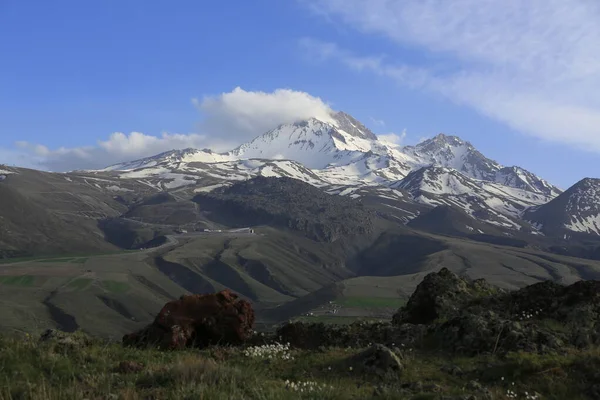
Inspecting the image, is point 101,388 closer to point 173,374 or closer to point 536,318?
point 173,374

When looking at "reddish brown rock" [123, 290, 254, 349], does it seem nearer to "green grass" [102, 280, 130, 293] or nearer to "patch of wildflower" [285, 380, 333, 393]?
"patch of wildflower" [285, 380, 333, 393]

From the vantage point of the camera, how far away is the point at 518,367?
13086mm

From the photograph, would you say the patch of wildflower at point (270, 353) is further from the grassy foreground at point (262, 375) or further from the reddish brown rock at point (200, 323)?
the reddish brown rock at point (200, 323)

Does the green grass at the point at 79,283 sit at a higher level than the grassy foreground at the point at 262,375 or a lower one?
lower

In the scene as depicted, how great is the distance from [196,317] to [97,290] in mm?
170915

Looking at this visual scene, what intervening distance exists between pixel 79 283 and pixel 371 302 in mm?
105494

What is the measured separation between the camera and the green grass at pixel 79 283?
6949 inches

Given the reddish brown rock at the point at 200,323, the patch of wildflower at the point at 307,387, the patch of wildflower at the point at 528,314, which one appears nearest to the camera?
the patch of wildflower at the point at 307,387

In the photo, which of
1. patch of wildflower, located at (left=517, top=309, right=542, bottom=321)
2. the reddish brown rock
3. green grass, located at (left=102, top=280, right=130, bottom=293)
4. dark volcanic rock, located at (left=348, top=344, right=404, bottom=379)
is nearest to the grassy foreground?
dark volcanic rock, located at (left=348, top=344, right=404, bottom=379)

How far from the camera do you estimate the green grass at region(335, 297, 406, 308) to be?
182750 millimetres

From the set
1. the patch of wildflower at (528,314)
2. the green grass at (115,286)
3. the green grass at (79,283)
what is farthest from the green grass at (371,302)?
the patch of wildflower at (528,314)

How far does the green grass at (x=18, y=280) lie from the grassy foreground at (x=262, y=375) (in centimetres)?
18571

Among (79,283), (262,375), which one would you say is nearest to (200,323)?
(262,375)

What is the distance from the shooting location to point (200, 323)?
19656mm
